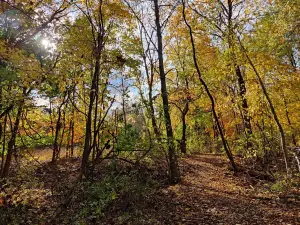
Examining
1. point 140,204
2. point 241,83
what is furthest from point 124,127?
point 241,83

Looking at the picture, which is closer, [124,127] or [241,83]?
[124,127]

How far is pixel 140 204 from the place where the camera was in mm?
6828

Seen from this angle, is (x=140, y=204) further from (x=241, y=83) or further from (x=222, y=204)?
(x=241, y=83)

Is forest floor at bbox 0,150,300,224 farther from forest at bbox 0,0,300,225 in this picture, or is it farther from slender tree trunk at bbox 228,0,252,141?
slender tree trunk at bbox 228,0,252,141

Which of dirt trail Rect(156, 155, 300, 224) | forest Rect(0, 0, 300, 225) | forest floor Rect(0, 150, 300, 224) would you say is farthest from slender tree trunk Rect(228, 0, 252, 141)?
forest floor Rect(0, 150, 300, 224)

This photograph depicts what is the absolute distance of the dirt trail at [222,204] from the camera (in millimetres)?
5953

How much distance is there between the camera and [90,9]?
8.22 metres

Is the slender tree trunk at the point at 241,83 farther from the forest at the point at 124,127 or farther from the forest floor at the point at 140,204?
the forest floor at the point at 140,204

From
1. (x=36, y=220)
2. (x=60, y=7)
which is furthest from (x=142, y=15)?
(x=36, y=220)

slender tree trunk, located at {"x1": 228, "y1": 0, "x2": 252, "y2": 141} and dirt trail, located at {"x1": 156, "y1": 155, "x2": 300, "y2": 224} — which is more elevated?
slender tree trunk, located at {"x1": 228, "y1": 0, "x2": 252, "y2": 141}

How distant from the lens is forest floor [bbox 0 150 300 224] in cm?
602

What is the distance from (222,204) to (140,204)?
232cm

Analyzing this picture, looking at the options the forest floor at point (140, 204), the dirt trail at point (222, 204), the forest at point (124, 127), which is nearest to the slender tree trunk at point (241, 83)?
the forest at point (124, 127)

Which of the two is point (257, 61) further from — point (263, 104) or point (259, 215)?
point (259, 215)
